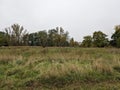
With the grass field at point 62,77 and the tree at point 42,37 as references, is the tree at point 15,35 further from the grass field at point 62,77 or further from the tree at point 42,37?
the grass field at point 62,77

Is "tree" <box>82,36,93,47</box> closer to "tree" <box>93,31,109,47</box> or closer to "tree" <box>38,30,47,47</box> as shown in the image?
"tree" <box>93,31,109,47</box>

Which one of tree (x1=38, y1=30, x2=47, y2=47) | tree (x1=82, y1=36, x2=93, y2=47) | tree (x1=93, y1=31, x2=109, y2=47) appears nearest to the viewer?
tree (x1=93, y1=31, x2=109, y2=47)

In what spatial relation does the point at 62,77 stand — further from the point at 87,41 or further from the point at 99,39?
the point at 87,41

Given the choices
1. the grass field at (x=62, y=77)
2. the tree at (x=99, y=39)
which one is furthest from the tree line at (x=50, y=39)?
the grass field at (x=62, y=77)

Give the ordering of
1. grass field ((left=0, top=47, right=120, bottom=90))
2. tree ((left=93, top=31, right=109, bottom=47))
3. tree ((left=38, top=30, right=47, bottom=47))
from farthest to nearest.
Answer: tree ((left=38, top=30, right=47, bottom=47)), tree ((left=93, top=31, right=109, bottom=47)), grass field ((left=0, top=47, right=120, bottom=90))

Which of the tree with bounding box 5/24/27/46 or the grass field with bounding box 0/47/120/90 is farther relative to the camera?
the tree with bounding box 5/24/27/46

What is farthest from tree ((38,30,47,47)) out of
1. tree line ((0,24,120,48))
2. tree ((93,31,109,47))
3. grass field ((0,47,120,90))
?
grass field ((0,47,120,90))

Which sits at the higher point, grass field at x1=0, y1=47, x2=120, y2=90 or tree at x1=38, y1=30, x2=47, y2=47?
tree at x1=38, y1=30, x2=47, y2=47

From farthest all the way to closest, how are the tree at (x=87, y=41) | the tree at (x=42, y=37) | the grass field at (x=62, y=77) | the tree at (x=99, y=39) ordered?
the tree at (x=42, y=37), the tree at (x=87, y=41), the tree at (x=99, y=39), the grass field at (x=62, y=77)

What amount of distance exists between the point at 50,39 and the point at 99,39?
15.3 metres

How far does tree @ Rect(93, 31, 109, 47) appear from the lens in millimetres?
48994

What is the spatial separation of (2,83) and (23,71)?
174cm

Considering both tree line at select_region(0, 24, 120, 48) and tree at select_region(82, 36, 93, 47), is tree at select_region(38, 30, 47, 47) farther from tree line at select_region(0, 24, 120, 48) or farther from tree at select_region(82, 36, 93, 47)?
tree at select_region(82, 36, 93, 47)

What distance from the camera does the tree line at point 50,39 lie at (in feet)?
164
